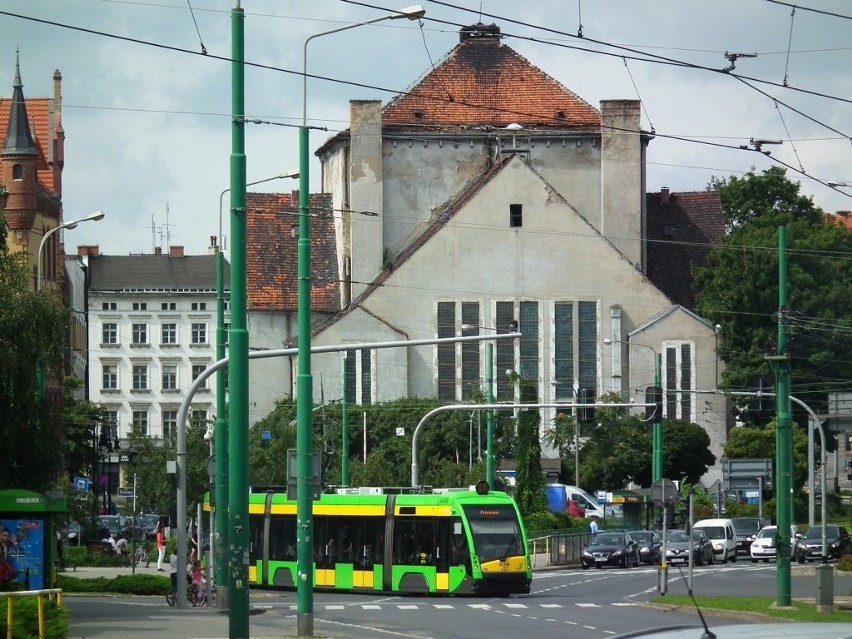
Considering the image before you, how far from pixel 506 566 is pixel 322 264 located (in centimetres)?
5722

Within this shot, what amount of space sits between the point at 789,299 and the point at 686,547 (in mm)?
32465

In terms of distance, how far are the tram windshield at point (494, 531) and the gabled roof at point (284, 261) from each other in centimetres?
5323

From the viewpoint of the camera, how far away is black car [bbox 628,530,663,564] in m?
54.3

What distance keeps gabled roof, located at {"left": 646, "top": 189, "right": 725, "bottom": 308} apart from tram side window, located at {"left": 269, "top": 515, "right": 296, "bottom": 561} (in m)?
55.8

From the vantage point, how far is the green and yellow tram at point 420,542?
36812 millimetres

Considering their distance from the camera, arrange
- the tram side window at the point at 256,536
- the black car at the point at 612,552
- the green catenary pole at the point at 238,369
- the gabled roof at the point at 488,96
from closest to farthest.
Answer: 1. the green catenary pole at the point at 238,369
2. the tram side window at the point at 256,536
3. the black car at the point at 612,552
4. the gabled roof at the point at 488,96

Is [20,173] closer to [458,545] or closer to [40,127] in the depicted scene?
[40,127]

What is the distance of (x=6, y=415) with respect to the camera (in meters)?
28.7

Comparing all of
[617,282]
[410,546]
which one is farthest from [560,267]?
[410,546]

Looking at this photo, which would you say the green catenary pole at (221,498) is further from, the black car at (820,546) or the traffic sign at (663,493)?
the black car at (820,546)

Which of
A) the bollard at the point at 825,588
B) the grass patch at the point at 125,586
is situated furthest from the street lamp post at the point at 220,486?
the bollard at the point at 825,588

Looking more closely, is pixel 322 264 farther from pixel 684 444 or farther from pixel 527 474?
pixel 527 474

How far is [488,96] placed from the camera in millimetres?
88750

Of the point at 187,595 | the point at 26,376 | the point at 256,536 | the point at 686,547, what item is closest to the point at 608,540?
the point at 686,547
